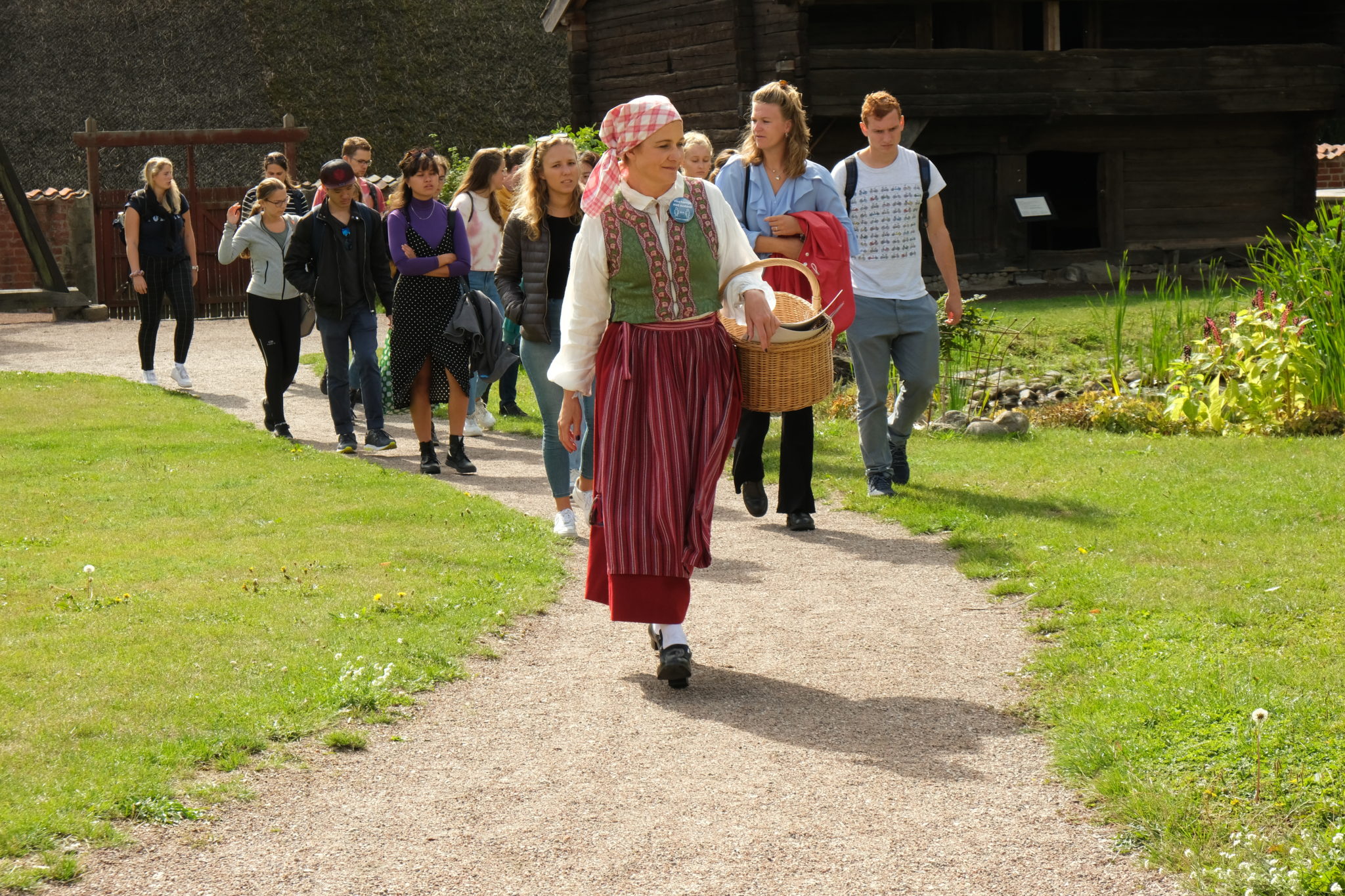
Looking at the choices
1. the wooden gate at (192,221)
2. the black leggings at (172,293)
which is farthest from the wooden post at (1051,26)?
the black leggings at (172,293)

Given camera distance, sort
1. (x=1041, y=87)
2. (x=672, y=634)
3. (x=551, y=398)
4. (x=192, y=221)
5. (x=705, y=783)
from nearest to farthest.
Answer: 1. (x=705, y=783)
2. (x=672, y=634)
3. (x=551, y=398)
4. (x=1041, y=87)
5. (x=192, y=221)

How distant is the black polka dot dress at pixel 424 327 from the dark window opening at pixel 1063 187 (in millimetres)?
18074

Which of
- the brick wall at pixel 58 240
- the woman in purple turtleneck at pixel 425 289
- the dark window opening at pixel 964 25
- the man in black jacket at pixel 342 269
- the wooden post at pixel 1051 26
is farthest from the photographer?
the brick wall at pixel 58 240

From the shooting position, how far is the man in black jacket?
920cm

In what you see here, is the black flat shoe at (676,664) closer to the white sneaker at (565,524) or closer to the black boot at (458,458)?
the white sneaker at (565,524)

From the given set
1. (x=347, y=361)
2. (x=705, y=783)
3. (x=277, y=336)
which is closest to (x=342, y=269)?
(x=347, y=361)

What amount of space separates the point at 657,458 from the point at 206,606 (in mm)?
2061

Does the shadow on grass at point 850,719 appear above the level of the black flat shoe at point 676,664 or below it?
below

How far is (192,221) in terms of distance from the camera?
73.8ft

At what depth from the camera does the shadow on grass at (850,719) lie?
417 centimetres

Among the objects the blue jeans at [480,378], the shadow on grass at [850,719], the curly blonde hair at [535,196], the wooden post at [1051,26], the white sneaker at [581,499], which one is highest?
the wooden post at [1051,26]

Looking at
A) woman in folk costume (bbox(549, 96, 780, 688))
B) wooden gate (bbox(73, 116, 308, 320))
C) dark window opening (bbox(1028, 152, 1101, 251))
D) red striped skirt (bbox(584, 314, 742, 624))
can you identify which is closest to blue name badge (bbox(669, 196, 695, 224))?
woman in folk costume (bbox(549, 96, 780, 688))

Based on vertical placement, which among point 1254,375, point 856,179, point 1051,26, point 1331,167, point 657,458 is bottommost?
point 1254,375

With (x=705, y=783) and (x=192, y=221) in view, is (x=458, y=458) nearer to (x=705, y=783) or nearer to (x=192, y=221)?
(x=705, y=783)
